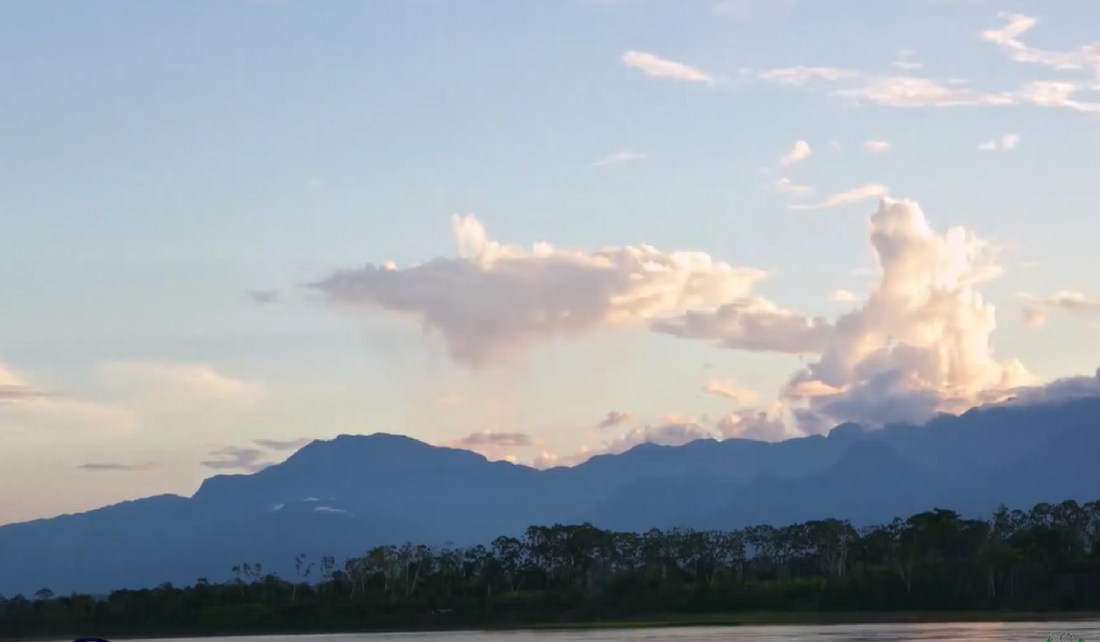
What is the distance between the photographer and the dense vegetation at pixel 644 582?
15112cm

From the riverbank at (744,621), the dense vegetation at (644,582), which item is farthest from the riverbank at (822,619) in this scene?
the dense vegetation at (644,582)

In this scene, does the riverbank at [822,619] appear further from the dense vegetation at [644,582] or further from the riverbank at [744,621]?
the dense vegetation at [644,582]

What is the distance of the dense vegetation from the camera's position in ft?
496

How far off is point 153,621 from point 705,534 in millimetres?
69865

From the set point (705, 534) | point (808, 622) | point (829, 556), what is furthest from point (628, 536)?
point (808, 622)

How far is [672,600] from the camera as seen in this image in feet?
536

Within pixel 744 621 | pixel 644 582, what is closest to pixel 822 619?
pixel 744 621

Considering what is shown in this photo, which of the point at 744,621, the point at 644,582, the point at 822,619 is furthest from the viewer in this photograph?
the point at 644,582

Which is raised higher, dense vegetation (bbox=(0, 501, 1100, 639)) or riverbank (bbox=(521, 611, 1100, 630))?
dense vegetation (bbox=(0, 501, 1100, 639))

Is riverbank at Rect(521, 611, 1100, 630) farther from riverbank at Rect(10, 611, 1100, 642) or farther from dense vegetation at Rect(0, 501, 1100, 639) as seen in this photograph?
dense vegetation at Rect(0, 501, 1100, 639)

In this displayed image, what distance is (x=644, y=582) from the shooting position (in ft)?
550

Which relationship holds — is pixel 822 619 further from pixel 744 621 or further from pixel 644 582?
pixel 644 582

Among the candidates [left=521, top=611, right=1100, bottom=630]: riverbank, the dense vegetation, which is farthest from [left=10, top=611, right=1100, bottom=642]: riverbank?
the dense vegetation

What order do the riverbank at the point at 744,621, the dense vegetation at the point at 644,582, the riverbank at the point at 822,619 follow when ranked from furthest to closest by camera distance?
the dense vegetation at the point at 644,582 → the riverbank at the point at 744,621 → the riverbank at the point at 822,619
